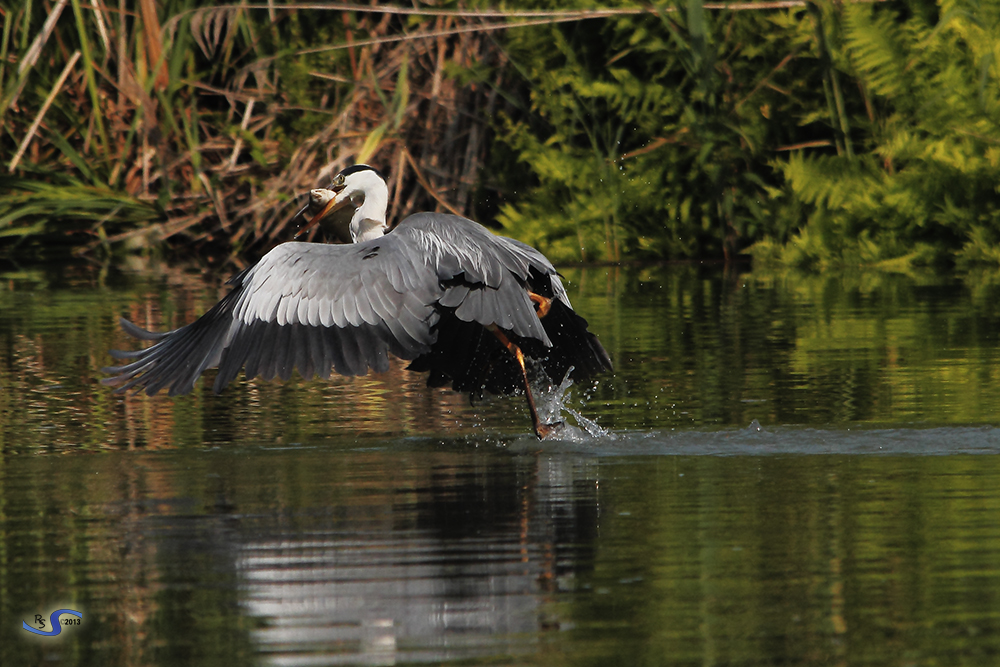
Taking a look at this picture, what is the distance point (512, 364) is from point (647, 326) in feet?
10.4

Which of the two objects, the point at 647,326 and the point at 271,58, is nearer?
the point at 647,326

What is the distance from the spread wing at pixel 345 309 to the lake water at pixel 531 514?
0.34 m

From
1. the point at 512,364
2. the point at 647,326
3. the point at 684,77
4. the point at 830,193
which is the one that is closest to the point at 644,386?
the point at 512,364

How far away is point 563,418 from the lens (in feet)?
23.8

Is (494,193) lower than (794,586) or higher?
higher

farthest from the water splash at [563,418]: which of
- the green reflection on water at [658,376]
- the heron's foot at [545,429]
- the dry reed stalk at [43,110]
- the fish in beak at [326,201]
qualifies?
the dry reed stalk at [43,110]

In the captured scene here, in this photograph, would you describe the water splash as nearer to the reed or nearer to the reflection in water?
the reflection in water

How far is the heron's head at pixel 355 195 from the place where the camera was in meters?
7.79

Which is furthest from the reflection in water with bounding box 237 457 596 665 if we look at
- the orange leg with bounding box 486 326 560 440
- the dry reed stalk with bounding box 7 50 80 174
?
the dry reed stalk with bounding box 7 50 80 174

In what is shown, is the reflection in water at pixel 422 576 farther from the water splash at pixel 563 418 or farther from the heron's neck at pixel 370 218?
the heron's neck at pixel 370 218

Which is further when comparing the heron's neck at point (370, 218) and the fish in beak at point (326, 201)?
the fish in beak at point (326, 201)

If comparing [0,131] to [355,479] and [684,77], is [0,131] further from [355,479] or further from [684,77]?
[355,479]

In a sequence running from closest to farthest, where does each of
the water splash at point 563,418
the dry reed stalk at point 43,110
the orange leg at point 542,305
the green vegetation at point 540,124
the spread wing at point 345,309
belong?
the spread wing at point 345,309
the water splash at point 563,418
the orange leg at point 542,305
the green vegetation at point 540,124
the dry reed stalk at point 43,110

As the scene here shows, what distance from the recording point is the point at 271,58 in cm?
1515
